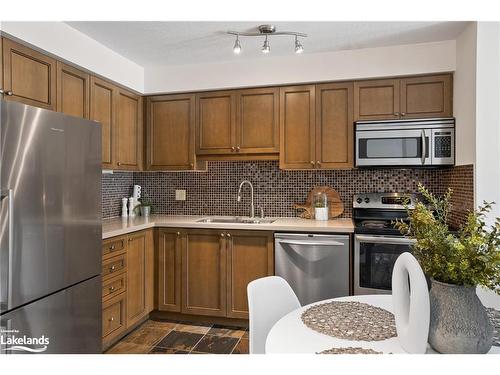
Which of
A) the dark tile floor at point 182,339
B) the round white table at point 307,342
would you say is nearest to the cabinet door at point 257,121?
the dark tile floor at point 182,339

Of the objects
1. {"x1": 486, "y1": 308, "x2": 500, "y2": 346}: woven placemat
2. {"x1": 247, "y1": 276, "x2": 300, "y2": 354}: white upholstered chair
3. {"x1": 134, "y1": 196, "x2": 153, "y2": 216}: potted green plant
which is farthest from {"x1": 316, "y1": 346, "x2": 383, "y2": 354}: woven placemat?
{"x1": 134, "y1": 196, "x2": 153, "y2": 216}: potted green plant

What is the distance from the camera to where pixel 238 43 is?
105 inches

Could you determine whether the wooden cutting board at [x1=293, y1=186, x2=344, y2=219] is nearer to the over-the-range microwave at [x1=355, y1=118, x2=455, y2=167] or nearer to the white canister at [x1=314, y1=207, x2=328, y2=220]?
the white canister at [x1=314, y1=207, x2=328, y2=220]

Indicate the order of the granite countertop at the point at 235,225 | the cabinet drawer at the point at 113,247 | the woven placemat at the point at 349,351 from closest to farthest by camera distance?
the woven placemat at the point at 349,351 < the cabinet drawer at the point at 113,247 < the granite countertop at the point at 235,225

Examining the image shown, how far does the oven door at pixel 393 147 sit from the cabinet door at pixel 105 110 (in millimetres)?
2115

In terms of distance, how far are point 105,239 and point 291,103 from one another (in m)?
1.93

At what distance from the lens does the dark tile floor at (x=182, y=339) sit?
2.66 meters

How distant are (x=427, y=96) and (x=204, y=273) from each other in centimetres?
242

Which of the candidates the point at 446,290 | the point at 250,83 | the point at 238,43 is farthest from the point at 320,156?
the point at 446,290

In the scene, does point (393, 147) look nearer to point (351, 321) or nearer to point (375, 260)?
point (375, 260)

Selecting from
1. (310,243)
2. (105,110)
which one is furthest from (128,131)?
(310,243)

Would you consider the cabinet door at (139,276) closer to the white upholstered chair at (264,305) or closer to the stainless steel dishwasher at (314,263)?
the stainless steel dishwasher at (314,263)

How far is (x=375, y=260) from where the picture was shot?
2.75 meters

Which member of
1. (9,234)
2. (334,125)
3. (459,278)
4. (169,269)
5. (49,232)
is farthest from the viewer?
(169,269)
